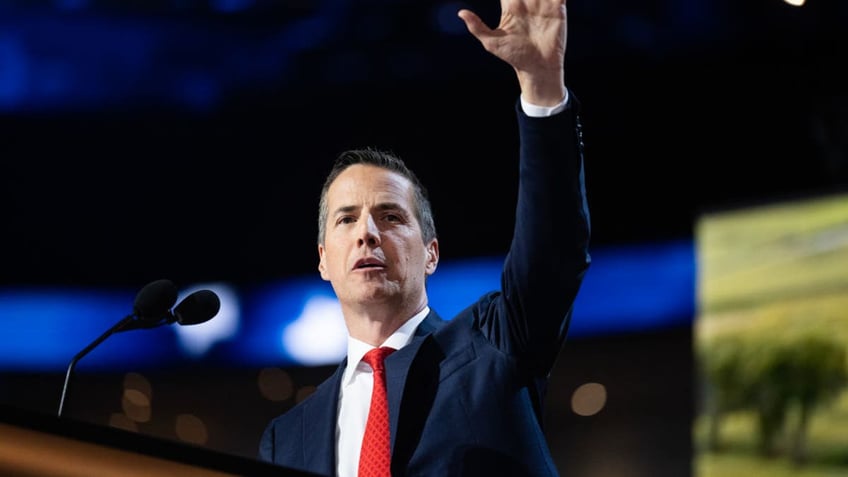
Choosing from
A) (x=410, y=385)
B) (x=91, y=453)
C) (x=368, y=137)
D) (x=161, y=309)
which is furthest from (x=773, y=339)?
(x=91, y=453)

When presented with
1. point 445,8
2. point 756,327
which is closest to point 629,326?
point 756,327

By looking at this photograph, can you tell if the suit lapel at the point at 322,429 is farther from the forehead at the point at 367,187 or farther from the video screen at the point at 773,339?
the video screen at the point at 773,339

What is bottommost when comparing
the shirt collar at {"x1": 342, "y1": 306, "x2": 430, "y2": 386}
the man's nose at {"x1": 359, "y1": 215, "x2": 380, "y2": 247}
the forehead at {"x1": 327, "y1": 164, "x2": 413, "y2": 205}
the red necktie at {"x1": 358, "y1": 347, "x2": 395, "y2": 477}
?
the red necktie at {"x1": 358, "y1": 347, "x2": 395, "y2": 477}

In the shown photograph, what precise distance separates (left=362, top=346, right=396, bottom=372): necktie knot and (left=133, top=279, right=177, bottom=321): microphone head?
311mm

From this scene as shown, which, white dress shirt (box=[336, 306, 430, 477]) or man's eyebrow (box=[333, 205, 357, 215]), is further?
man's eyebrow (box=[333, 205, 357, 215])

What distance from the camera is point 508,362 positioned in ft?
5.16

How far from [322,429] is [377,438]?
5.7 inches

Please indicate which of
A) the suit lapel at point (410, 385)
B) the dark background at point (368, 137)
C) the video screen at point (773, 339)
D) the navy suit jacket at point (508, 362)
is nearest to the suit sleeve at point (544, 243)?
the navy suit jacket at point (508, 362)

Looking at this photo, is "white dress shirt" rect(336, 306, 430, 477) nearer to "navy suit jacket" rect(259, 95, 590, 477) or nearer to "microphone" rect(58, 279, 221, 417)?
"navy suit jacket" rect(259, 95, 590, 477)

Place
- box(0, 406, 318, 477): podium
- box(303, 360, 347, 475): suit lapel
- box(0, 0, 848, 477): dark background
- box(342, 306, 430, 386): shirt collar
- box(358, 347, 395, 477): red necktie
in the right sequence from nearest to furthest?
box(0, 406, 318, 477): podium < box(358, 347, 395, 477): red necktie < box(303, 360, 347, 475): suit lapel < box(342, 306, 430, 386): shirt collar < box(0, 0, 848, 477): dark background

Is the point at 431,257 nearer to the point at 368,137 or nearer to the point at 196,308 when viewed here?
the point at 196,308

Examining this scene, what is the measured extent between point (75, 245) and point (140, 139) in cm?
69

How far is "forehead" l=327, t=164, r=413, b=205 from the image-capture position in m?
1.83

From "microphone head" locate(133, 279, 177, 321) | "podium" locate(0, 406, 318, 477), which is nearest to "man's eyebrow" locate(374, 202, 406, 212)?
"microphone head" locate(133, 279, 177, 321)
